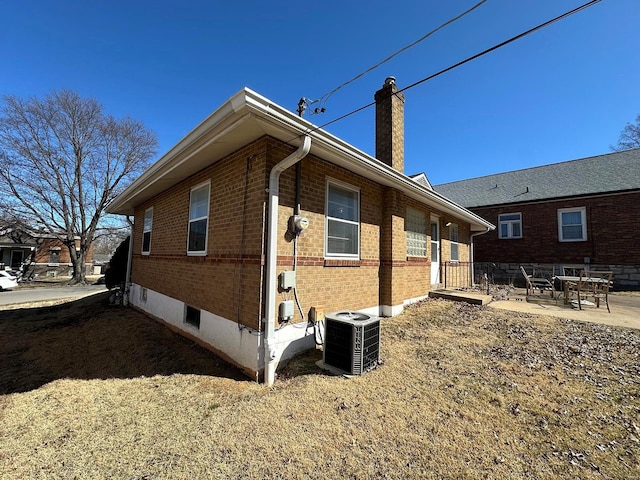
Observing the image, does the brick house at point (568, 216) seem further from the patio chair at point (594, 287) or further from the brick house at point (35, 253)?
the brick house at point (35, 253)

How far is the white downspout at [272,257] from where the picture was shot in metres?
3.81

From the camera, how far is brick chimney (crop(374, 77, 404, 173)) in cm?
710

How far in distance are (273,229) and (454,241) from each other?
8.85 m

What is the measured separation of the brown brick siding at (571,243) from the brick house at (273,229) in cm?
1101

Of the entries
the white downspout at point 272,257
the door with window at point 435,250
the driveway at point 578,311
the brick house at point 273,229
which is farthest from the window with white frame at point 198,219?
the driveway at point 578,311

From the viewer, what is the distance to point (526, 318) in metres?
6.01

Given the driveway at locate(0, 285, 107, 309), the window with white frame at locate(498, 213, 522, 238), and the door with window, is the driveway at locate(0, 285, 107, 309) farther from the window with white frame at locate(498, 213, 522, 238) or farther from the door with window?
the window with white frame at locate(498, 213, 522, 238)

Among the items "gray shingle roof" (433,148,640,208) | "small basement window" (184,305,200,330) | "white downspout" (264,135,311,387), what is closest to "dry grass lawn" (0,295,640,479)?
"white downspout" (264,135,311,387)

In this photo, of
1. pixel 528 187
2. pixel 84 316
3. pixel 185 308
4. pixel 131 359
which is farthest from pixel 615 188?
pixel 84 316

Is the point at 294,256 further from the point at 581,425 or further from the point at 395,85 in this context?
the point at 395,85

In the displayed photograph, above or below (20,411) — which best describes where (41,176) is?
above

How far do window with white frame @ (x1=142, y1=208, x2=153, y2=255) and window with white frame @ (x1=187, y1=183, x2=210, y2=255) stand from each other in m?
3.35

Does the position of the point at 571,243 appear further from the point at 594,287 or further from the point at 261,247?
the point at 261,247

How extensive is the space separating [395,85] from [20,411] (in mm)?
9398
